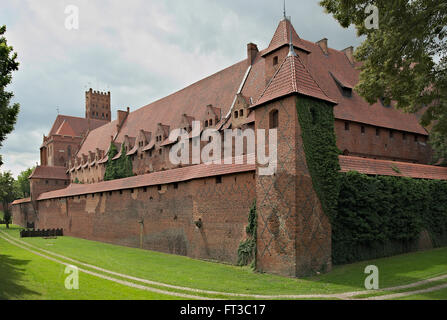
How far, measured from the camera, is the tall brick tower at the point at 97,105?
77.6 m

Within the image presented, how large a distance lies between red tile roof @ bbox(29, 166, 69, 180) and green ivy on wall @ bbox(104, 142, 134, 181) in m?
16.2

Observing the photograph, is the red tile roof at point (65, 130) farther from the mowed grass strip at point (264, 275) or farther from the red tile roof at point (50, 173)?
the mowed grass strip at point (264, 275)

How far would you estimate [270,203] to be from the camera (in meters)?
17.0

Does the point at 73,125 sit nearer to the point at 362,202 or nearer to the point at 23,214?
the point at 23,214

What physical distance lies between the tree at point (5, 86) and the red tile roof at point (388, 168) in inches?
623

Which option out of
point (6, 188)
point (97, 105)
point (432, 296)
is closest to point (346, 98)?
point (432, 296)

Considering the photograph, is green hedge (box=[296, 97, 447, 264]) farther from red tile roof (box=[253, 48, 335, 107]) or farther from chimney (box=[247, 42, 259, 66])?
chimney (box=[247, 42, 259, 66])

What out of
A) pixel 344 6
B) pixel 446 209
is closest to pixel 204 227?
pixel 344 6

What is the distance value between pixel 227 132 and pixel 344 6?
13002 millimetres

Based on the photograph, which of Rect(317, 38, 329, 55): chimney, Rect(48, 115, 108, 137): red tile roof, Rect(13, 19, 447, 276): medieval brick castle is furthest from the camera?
Rect(48, 115, 108, 137): red tile roof

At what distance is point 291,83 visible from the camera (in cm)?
1723

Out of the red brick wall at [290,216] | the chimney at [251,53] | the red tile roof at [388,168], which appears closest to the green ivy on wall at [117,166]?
the chimney at [251,53]

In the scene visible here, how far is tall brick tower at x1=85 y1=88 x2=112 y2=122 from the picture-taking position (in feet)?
254

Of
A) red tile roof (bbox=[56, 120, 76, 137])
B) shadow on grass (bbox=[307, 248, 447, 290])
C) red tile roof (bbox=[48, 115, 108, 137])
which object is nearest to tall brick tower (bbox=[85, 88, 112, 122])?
red tile roof (bbox=[48, 115, 108, 137])
